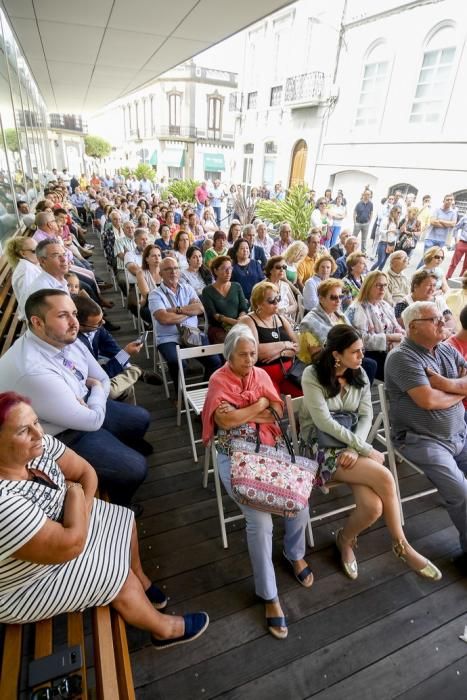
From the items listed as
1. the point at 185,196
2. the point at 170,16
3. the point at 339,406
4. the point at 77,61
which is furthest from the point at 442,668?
the point at 185,196

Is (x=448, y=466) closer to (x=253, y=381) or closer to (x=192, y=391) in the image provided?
(x=253, y=381)

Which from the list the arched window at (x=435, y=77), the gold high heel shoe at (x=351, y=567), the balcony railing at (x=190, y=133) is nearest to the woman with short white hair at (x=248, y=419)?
the gold high heel shoe at (x=351, y=567)

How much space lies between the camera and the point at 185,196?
1307cm

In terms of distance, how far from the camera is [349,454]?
2.10 meters

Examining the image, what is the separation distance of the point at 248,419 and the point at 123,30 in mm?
5542

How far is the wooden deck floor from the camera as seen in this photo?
65.4 inches

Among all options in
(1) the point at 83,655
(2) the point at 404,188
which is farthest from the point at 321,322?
(2) the point at 404,188

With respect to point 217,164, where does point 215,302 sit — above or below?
below

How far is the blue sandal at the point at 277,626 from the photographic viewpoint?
71.4 inches

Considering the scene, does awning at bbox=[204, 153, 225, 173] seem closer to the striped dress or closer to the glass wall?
the glass wall

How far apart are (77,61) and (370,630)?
9.27 meters

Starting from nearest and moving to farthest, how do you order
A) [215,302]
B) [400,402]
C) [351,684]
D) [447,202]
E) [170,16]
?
[351,684] < [400,402] < [215,302] < [170,16] < [447,202]

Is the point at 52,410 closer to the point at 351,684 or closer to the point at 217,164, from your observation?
the point at 351,684

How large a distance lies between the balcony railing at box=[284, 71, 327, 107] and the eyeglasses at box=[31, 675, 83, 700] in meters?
18.2
